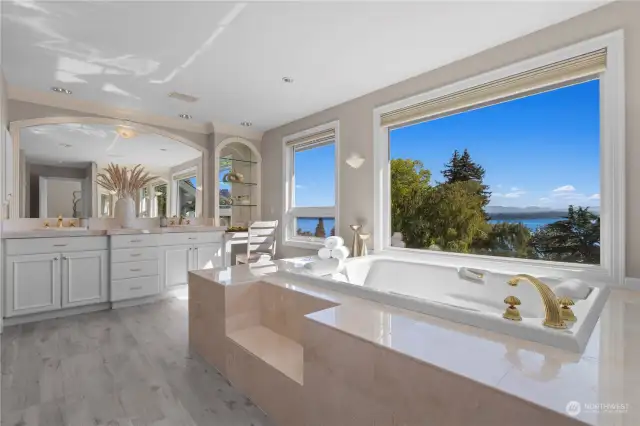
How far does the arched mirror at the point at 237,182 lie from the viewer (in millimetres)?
4348

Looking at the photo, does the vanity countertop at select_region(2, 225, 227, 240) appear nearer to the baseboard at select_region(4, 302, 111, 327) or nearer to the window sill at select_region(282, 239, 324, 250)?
the baseboard at select_region(4, 302, 111, 327)

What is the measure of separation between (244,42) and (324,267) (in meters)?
1.70

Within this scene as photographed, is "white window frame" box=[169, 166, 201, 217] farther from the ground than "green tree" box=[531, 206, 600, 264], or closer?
farther from the ground

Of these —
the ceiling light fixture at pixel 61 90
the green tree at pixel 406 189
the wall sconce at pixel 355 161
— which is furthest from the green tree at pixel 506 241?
the ceiling light fixture at pixel 61 90

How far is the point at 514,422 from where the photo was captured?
29.4 inches

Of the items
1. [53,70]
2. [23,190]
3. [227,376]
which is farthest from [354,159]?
[23,190]

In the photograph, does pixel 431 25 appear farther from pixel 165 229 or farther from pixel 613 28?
pixel 165 229

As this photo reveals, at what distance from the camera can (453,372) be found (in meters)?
0.87

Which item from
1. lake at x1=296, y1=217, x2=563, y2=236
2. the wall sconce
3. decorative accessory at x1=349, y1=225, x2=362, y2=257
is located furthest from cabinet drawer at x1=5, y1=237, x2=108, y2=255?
the wall sconce

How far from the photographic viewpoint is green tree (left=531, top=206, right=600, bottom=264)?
206 centimetres

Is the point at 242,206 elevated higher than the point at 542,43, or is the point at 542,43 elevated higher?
the point at 542,43

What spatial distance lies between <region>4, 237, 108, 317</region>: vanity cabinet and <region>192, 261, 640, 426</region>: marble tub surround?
112 inches

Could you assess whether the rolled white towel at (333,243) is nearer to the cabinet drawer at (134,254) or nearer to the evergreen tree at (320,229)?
the evergreen tree at (320,229)

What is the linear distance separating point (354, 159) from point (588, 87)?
184 cm
